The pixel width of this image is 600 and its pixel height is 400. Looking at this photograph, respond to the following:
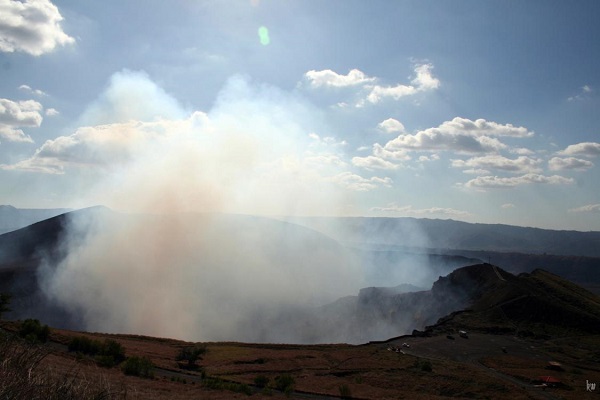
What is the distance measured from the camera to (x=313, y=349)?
62375 millimetres

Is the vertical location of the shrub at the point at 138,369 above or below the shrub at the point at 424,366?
above

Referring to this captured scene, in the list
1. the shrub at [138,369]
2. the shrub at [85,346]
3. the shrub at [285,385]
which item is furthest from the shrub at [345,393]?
the shrub at [85,346]

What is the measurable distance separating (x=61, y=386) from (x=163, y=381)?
2408cm

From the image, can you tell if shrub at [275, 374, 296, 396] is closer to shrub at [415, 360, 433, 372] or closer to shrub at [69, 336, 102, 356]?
shrub at [69, 336, 102, 356]

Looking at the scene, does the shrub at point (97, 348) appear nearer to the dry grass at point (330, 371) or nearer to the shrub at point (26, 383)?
the dry grass at point (330, 371)

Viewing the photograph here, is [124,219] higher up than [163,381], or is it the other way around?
[124,219]

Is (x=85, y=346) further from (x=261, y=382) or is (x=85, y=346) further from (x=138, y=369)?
(x=261, y=382)

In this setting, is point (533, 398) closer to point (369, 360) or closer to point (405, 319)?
point (369, 360)

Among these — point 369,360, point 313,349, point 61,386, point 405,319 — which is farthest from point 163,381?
point 405,319

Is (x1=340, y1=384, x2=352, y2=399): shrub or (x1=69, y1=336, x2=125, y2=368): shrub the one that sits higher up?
(x1=69, y1=336, x2=125, y2=368): shrub

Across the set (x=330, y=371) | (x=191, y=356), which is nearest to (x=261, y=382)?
(x=330, y=371)

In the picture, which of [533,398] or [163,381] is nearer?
[163,381]

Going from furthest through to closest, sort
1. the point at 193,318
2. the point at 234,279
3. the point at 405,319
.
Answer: the point at 234,279 < the point at 193,318 < the point at 405,319

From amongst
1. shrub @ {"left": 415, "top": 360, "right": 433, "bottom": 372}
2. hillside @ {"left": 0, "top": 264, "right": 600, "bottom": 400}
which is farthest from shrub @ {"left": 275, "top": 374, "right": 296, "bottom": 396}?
shrub @ {"left": 415, "top": 360, "right": 433, "bottom": 372}
